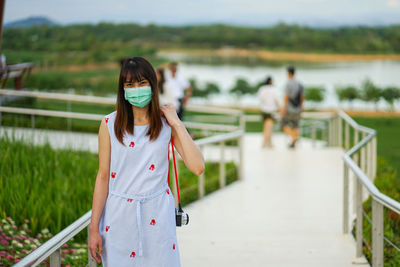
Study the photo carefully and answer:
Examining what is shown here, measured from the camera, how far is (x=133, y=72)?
2.77 m

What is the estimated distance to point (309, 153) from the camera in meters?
11.7

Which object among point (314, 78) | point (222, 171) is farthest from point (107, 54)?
point (222, 171)

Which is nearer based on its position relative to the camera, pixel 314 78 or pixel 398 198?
pixel 398 198

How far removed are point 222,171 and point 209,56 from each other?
136 feet

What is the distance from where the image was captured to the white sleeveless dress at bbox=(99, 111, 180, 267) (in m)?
2.77

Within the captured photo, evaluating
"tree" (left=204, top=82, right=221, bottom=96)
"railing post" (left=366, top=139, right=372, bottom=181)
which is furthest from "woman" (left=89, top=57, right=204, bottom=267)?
"tree" (left=204, top=82, right=221, bottom=96)

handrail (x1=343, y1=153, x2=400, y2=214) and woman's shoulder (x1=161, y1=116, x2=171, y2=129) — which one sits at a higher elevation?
woman's shoulder (x1=161, y1=116, x2=171, y2=129)

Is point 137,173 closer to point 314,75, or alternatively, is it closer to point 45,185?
point 45,185

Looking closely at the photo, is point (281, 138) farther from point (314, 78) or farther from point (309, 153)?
point (314, 78)

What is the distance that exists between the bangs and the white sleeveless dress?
19cm

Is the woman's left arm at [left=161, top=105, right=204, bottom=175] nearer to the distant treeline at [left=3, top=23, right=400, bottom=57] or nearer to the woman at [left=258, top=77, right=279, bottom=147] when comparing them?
the woman at [left=258, top=77, right=279, bottom=147]

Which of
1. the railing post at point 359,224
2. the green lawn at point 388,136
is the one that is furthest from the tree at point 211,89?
the railing post at point 359,224

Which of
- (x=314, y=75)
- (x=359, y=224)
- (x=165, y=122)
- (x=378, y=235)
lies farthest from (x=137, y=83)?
(x=314, y=75)

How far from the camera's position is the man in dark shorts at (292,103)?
1143cm
